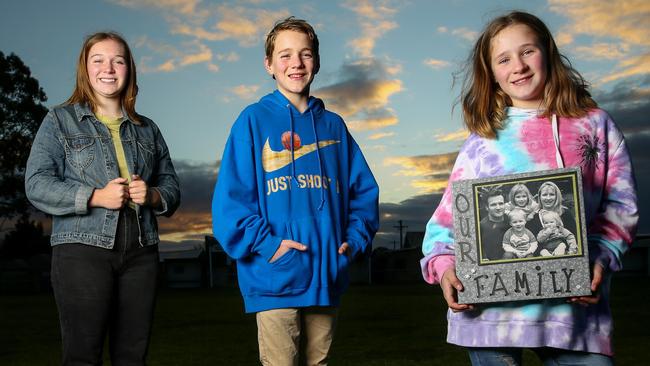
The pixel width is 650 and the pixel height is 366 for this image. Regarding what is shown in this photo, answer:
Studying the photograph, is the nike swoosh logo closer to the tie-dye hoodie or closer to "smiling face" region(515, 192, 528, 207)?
the tie-dye hoodie

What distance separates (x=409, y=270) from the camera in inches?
1753

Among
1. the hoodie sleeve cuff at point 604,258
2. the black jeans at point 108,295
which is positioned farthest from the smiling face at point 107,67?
the hoodie sleeve cuff at point 604,258

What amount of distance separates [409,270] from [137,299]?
138 ft

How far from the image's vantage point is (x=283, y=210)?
9.85 feet

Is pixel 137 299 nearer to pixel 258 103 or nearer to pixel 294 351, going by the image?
pixel 294 351

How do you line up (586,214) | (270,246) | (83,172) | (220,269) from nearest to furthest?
(586,214) < (270,246) < (83,172) < (220,269)

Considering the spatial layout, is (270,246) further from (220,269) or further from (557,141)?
(220,269)

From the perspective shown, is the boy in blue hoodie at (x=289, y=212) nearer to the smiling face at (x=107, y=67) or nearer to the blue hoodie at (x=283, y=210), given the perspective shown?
the blue hoodie at (x=283, y=210)

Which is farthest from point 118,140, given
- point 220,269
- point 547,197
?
point 220,269

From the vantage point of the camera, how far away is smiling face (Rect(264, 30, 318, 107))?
3107mm

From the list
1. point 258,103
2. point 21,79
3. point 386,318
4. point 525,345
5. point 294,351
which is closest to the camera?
point 525,345

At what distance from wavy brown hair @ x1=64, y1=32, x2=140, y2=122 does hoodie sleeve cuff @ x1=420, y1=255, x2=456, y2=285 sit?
167 centimetres

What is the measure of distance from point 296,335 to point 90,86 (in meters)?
1.45

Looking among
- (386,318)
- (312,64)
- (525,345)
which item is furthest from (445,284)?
(386,318)
